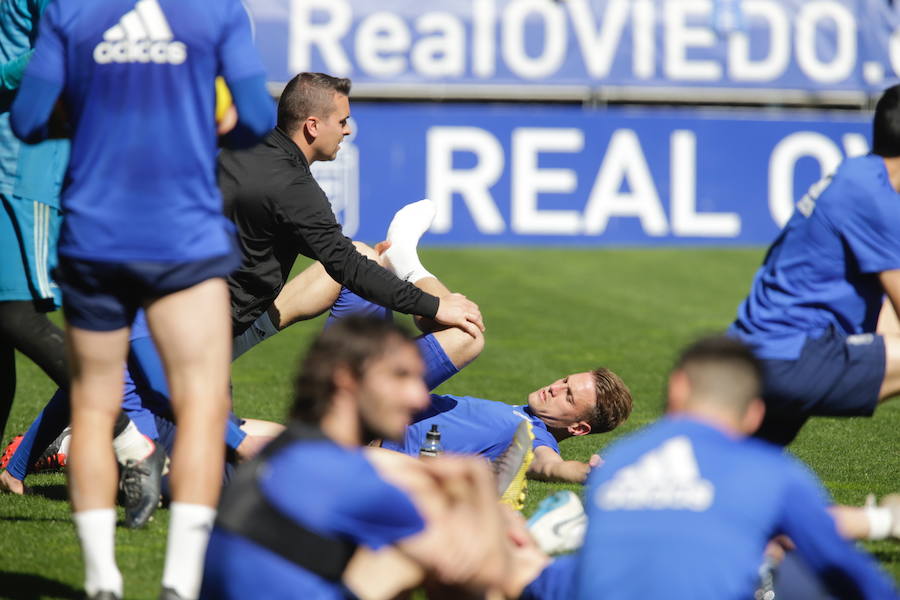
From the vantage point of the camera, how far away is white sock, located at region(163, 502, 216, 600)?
371 cm

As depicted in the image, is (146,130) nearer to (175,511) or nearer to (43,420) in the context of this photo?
(175,511)

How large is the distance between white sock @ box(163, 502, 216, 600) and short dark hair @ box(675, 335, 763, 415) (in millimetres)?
1364

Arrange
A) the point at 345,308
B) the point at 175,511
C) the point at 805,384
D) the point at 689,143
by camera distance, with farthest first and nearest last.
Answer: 1. the point at 689,143
2. the point at 345,308
3. the point at 805,384
4. the point at 175,511

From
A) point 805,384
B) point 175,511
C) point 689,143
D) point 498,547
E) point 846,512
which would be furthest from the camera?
point 689,143

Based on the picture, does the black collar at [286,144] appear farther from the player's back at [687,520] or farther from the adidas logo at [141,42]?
the player's back at [687,520]

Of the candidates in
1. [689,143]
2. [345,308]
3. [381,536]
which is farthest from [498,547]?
[689,143]

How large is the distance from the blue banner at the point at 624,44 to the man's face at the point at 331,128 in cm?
1401

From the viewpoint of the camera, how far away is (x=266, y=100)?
13.1ft

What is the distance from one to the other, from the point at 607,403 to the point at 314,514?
312 cm

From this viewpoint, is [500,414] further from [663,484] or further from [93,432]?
[663,484]

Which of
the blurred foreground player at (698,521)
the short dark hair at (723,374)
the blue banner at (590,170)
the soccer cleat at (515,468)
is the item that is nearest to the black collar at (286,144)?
the soccer cleat at (515,468)

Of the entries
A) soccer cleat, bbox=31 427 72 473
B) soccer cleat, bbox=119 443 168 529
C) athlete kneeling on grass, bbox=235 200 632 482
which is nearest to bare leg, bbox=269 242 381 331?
athlete kneeling on grass, bbox=235 200 632 482

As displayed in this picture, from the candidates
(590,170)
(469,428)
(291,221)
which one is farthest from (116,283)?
(590,170)

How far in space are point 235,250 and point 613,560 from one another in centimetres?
155
